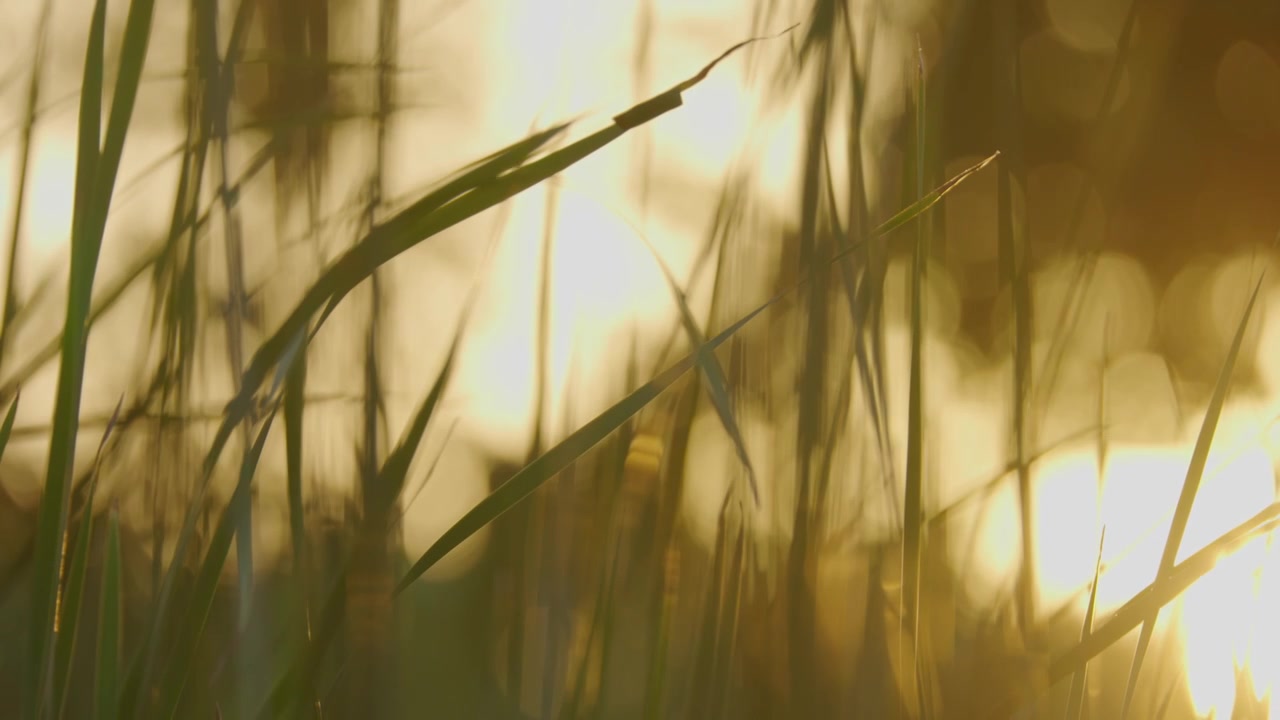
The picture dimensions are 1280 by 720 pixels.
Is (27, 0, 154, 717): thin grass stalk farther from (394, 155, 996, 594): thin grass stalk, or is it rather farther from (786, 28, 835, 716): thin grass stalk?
(786, 28, 835, 716): thin grass stalk

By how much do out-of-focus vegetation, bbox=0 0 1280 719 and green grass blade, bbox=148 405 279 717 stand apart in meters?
0.06

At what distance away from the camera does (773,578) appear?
45 centimetres

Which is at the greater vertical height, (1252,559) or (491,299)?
(491,299)

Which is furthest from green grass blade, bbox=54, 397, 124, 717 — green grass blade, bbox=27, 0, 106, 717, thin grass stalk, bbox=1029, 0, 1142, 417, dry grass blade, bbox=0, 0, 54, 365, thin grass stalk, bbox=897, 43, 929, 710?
thin grass stalk, bbox=1029, 0, 1142, 417

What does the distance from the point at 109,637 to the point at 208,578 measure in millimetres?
52

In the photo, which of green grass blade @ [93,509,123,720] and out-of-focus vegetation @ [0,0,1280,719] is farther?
out-of-focus vegetation @ [0,0,1280,719]

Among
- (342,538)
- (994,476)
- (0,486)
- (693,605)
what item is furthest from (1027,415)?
(0,486)

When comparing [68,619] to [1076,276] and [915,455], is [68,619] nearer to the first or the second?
[915,455]

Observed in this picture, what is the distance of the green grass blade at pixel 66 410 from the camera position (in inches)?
9.3

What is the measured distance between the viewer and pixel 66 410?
0.78 ft

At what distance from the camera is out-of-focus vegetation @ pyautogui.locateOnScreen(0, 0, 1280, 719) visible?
397mm

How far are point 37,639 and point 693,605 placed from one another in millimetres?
325

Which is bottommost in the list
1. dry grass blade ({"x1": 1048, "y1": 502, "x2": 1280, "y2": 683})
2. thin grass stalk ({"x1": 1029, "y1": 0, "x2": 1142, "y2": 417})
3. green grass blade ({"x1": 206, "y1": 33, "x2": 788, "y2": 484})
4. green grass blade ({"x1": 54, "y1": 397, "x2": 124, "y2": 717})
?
dry grass blade ({"x1": 1048, "y1": 502, "x2": 1280, "y2": 683})

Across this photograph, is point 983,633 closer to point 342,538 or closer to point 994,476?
point 994,476
